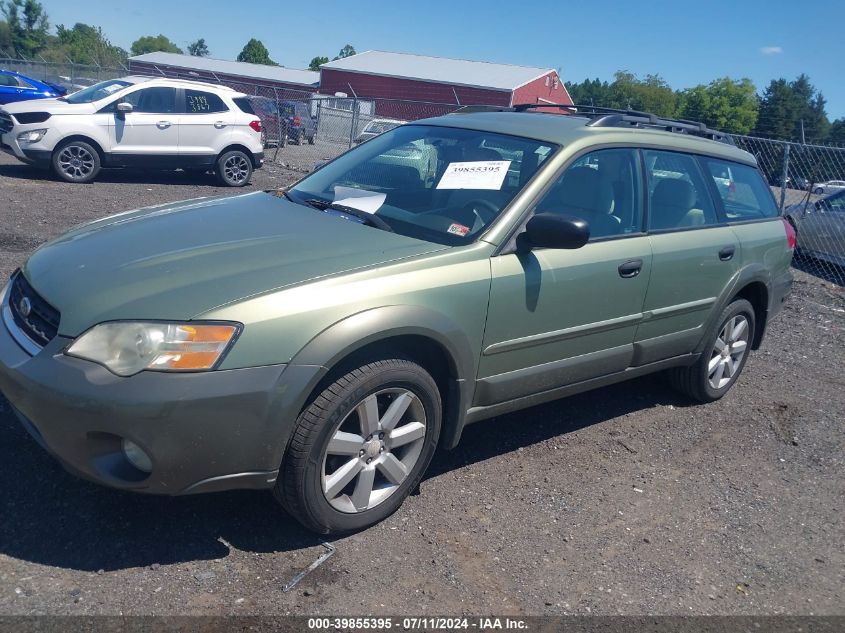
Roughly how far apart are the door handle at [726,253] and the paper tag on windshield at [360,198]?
2246 mm

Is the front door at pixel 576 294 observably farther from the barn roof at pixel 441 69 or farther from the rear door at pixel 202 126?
the barn roof at pixel 441 69

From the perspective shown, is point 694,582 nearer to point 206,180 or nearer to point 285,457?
point 285,457

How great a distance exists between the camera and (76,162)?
38.0 feet

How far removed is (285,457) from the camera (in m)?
2.96

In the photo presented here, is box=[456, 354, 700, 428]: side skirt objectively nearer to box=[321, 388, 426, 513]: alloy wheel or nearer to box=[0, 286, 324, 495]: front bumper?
box=[321, 388, 426, 513]: alloy wheel

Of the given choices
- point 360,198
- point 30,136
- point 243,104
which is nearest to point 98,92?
point 30,136

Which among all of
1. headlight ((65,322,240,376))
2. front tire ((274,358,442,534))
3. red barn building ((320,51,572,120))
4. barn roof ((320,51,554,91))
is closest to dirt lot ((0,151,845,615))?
front tire ((274,358,442,534))

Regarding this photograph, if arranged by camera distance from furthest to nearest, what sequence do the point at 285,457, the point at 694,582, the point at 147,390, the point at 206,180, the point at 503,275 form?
the point at 206,180
the point at 503,275
the point at 694,582
the point at 285,457
the point at 147,390

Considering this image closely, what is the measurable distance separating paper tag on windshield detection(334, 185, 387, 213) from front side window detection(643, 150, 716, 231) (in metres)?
1.59

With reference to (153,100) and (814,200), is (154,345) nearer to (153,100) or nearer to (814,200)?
(153,100)

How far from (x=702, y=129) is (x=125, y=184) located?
968 centimetres

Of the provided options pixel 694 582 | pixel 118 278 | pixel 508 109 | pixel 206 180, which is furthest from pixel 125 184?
pixel 694 582

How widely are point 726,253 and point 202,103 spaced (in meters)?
10.2

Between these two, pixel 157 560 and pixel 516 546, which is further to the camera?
pixel 516 546
